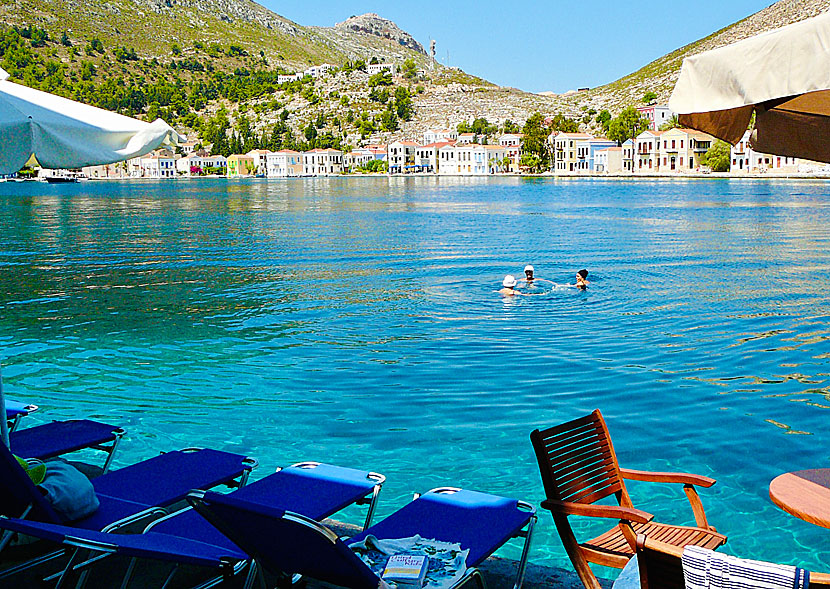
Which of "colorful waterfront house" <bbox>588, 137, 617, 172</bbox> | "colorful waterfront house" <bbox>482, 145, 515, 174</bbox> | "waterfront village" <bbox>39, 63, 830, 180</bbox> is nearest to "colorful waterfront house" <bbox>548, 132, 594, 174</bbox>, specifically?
"waterfront village" <bbox>39, 63, 830, 180</bbox>

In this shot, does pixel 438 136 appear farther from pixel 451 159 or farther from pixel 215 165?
pixel 215 165

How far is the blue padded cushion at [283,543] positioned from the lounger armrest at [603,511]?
897 mm

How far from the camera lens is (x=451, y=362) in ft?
27.9

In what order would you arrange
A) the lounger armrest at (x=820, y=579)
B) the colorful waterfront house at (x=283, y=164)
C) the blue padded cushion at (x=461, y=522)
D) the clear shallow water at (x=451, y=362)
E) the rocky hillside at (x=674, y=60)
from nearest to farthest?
the lounger armrest at (x=820, y=579) < the blue padded cushion at (x=461, y=522) < the clear shallow water at (x=451, y=362) < the rocky hillside at (x=674, y=60) < the colorful waterfront house at (x=283, y=164)

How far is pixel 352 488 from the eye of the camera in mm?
3516

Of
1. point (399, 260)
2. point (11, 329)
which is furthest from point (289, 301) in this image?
point (399, 260)

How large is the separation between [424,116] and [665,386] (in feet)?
582

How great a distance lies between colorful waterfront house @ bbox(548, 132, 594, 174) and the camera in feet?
383

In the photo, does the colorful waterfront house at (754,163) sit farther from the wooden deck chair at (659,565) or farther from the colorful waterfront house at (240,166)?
the colorful waterfront house at (240,166)

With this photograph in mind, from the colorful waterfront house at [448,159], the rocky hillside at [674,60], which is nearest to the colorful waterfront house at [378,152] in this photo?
the colorful waterfront house at [448,159]

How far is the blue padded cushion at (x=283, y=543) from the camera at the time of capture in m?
2.33

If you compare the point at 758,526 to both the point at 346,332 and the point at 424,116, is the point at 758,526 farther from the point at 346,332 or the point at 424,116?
the point at 424,116

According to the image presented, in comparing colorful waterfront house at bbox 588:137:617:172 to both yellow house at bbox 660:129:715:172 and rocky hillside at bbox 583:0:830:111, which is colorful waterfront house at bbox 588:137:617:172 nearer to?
yellow house at bbox 660:129:715:172

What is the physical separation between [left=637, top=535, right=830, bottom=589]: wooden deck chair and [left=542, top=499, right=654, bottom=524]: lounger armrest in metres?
0.53
